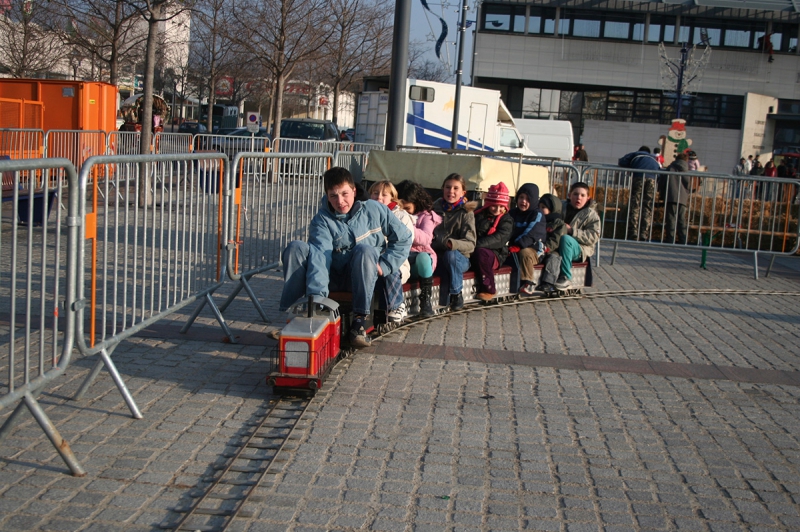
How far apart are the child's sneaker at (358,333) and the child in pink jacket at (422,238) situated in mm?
1363

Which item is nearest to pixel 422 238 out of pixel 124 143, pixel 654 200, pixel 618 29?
pixel 654 200

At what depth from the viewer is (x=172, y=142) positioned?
2169 centimetres

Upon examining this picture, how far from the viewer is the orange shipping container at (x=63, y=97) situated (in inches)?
843

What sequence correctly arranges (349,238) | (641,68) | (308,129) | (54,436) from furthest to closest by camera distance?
(641,68) < (308,129) < (349,238) < (54,436)

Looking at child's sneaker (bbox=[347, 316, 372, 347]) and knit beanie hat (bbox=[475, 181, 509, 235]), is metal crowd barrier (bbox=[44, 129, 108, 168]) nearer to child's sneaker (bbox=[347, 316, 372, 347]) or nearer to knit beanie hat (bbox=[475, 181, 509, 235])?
knit beanie hat (bbox=[475, 181, 509, 235])

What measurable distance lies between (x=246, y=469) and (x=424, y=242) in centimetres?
382

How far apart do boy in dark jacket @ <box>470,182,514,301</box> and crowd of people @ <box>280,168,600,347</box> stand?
0.03ft

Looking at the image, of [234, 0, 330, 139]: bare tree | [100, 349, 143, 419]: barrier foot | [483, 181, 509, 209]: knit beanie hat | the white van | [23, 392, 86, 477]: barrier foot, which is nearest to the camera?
[23, 392, 86, 477]: barrier foot

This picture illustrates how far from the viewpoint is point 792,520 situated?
13.9 feet

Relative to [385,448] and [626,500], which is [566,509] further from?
[385,448]

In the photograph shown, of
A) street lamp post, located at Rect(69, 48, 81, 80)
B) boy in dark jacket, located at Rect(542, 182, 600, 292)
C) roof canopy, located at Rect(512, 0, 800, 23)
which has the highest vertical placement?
roof canopy, located at Rect(512, 0, 800, 23)

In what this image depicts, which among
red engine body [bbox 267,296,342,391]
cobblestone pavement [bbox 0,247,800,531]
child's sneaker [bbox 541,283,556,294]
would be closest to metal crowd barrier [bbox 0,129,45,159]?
cobblestone pavement [bbox 0,247,800,531]

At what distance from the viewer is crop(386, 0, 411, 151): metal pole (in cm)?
1130

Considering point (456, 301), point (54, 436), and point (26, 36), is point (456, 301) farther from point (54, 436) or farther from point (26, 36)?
point (26, 36)
